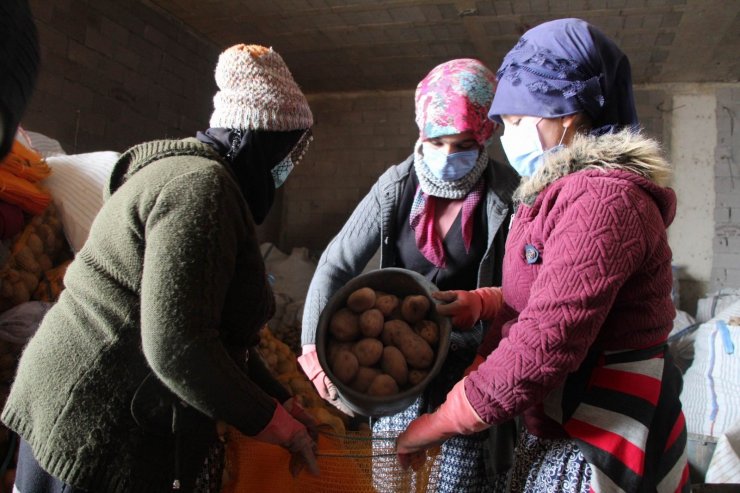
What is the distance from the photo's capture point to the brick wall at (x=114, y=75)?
3.62 metres

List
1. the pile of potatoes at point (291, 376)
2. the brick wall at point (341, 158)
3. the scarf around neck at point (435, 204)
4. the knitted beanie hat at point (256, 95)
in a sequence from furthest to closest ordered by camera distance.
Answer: the brick wall at point (341, 158)
the pile of potatoes at point (291, 376)
the scarf around neck at point (435, 204)
the knitted beanie hat at point (256, 95)

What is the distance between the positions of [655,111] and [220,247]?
480 centimetres

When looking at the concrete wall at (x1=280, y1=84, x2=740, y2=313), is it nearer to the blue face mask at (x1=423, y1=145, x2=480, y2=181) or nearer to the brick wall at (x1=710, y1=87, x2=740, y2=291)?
the brick wall at (x1=710, y1=87, x2=740, y2=291)

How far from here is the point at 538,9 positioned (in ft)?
12.5

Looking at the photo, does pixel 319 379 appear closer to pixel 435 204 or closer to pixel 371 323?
pixel 371 323

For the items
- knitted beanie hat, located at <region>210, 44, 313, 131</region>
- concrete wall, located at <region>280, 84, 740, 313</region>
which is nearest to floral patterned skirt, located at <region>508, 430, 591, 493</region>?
knitted beanie hat, located at <region>210, 44, 313, 131</region>

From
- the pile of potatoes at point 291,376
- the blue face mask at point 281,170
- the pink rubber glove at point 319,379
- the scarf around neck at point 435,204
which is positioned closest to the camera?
the blue face mask at point 281,170

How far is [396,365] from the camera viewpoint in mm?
1402

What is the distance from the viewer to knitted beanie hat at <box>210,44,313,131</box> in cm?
133

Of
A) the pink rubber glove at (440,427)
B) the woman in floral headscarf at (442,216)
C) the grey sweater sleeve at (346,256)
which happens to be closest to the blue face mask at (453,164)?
the woman in floral headscarf at (442,216)

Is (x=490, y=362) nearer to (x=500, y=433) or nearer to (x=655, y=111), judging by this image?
(x=500, y=433)

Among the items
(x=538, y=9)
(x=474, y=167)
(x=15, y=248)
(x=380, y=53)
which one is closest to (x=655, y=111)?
(x=538, y=9)

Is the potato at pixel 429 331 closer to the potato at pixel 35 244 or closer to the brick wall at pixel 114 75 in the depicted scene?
the potato at pixel 35 244

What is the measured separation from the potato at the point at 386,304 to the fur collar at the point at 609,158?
19.6 inches
